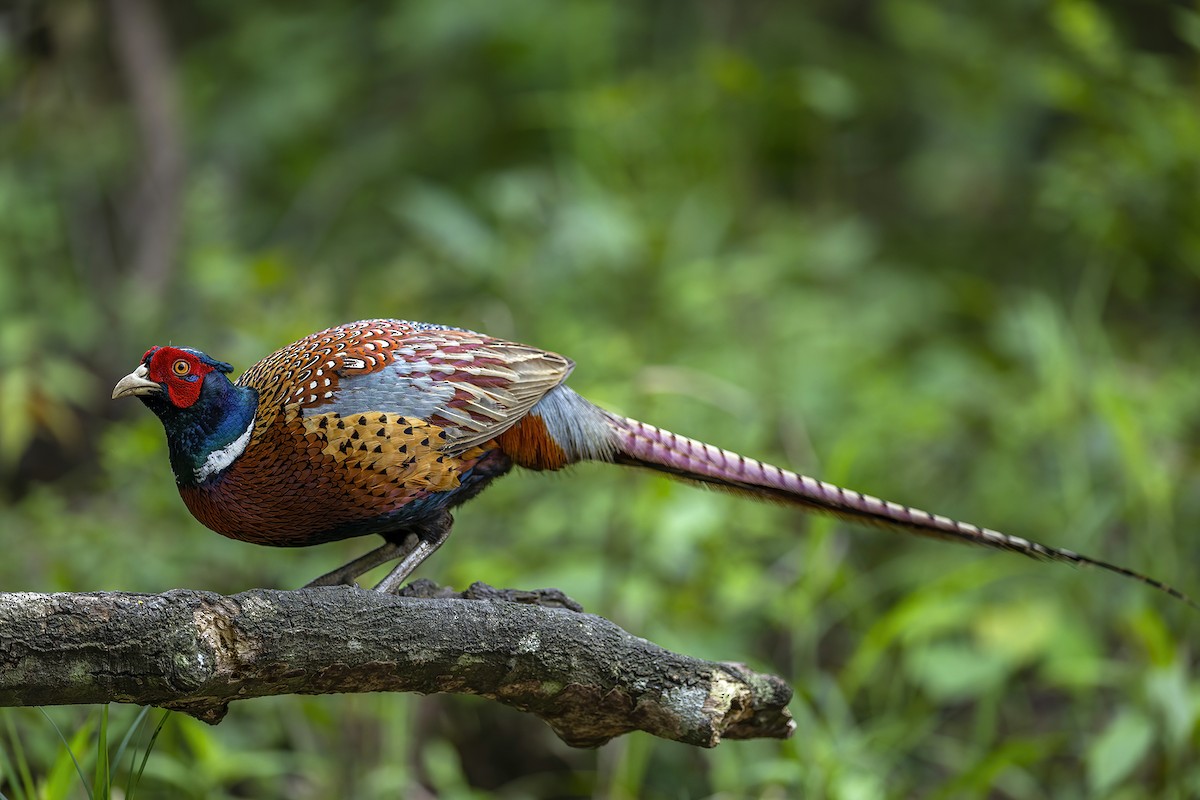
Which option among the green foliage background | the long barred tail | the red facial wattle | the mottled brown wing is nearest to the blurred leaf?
the green foliage background

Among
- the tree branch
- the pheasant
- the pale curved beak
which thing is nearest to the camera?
the tree branch

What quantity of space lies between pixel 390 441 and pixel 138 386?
573 mm

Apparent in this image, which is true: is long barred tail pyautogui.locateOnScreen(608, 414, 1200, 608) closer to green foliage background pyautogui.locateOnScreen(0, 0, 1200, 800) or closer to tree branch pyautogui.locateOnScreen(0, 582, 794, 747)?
tree branch pyautogui.locateOnScreen(0, 582, 794, 747)

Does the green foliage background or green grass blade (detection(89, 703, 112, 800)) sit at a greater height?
green grass blade (detection(89, 703, 112, 800))

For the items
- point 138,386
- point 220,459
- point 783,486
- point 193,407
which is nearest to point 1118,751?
point 783,486

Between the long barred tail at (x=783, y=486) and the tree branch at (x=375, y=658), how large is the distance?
46 centimetres

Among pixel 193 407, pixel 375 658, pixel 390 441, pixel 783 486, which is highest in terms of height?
pixel 193 407

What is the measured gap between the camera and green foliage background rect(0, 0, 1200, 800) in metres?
5.39

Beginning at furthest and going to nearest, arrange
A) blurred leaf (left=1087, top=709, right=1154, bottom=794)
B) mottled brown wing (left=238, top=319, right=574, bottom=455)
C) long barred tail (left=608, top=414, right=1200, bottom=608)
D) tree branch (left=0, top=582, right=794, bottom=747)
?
blurred leaf (left=1087, top=709, right=1154, bottom=794) → long barred tail (left=608, top=414, right=1200, bottom=608) → mottled brown wing (left=238, top=319, right=574, bottom=455) → tree branch (left=0, top=582, right=794, bottom=747)

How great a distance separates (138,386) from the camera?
2.77 m

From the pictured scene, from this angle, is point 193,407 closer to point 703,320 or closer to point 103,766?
point 103,766

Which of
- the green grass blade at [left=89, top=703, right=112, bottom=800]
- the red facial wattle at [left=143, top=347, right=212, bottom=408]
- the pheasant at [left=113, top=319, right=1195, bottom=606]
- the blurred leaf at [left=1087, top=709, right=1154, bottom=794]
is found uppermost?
the red facial wattle at [left=143, top=347, right=212, bottom=408]

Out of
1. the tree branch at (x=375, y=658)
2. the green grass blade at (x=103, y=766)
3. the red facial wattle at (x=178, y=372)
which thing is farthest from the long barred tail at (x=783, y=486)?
the green grass blade at (x=103, y=766)

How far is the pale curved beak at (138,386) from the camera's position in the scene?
275 centimetres
